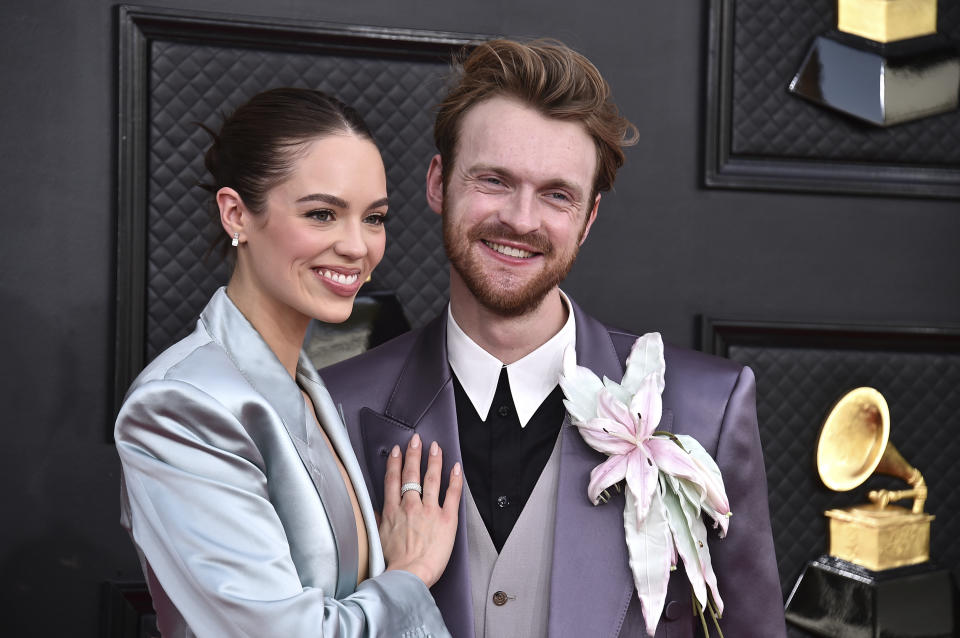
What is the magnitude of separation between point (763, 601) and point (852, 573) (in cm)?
84

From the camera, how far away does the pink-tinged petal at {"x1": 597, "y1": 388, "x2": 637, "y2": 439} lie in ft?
5.17

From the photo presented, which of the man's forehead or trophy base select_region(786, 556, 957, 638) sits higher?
the man's forehead

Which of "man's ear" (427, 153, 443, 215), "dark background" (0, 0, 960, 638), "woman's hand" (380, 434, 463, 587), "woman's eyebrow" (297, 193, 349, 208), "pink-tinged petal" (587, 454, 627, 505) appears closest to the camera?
"woman's eyebrow" (297, 193, 349, 208)

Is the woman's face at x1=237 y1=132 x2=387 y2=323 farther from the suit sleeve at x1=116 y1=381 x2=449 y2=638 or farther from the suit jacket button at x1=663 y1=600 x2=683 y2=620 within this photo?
the suit jacket button at x1=663 y1=600 x2=683 y2=620

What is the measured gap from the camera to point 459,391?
5.71 ft

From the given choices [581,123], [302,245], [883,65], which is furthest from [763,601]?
[883,65]

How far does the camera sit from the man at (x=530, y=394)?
1566mm

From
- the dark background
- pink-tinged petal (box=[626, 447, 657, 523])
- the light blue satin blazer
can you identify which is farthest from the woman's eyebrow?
the dark background

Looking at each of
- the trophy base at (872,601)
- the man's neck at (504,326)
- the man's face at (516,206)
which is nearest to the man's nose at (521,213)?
the man's face at (516,206)

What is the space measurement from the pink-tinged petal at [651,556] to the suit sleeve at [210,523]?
0.46 meters

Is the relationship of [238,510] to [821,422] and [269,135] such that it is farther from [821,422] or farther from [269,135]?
[821,422]

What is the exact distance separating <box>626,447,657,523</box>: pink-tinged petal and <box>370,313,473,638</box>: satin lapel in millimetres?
260

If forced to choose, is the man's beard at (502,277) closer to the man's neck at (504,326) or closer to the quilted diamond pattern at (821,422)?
the man's neck at (504,326)

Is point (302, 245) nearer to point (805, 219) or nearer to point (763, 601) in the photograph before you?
point (763, 601)
